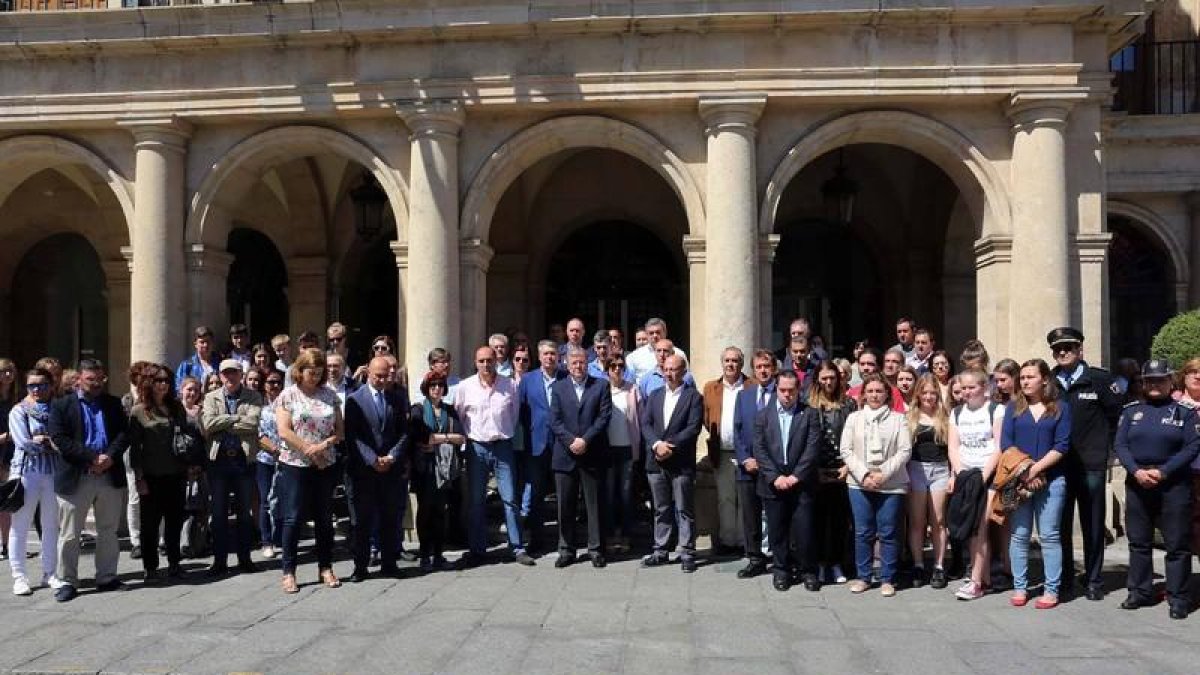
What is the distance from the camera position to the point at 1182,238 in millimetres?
15016

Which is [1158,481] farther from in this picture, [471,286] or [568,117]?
[471,286]

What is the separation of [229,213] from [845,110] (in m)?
7.07

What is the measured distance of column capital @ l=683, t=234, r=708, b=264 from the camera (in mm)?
10258

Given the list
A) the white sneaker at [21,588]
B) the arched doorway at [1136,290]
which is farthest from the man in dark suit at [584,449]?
the arched doorway at [1136,290]

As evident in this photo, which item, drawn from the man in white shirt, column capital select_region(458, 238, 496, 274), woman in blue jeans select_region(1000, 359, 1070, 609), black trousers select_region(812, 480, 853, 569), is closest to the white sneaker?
the man in white shirt

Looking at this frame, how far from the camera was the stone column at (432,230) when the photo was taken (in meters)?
10.2

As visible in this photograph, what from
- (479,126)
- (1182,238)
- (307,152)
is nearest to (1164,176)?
(1182,238)

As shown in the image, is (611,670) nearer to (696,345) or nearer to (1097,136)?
(696,345)

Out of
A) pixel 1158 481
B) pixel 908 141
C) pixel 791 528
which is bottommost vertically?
pixel 791 528

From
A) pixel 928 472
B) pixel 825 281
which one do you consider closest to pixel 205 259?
pixel 928 472

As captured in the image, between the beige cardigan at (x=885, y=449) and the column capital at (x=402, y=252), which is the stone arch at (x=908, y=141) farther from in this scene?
the column capital at (x=402, y=252)

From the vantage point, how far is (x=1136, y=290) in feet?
51.7

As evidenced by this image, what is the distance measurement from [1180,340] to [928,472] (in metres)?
5.62

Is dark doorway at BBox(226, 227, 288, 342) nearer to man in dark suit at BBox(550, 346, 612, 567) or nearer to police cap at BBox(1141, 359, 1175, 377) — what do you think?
man in dark suit at BBox(550, 346, 612, 567)
